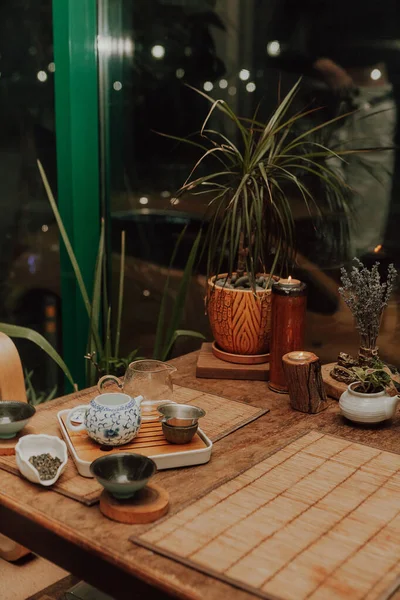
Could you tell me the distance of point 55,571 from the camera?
2260mm

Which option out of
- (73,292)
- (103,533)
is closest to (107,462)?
(103,533)

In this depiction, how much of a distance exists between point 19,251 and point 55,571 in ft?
5.09

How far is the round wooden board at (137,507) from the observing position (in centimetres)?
133

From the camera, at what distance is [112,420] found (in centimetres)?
158

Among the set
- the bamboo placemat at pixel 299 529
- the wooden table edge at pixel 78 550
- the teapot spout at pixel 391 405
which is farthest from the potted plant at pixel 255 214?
the wooden table edge at pixel 78 550

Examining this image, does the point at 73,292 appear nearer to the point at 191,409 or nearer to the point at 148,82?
the point at 148,82

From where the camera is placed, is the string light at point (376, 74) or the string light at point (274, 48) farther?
the string light at point (274, 48)

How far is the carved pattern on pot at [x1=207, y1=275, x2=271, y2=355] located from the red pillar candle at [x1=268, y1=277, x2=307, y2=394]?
4.9 inches

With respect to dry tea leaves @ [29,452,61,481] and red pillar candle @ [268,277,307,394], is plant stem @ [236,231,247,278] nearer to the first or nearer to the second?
red pillar candle @ [268,277,307,394]

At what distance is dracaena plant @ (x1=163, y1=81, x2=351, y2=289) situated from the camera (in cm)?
222

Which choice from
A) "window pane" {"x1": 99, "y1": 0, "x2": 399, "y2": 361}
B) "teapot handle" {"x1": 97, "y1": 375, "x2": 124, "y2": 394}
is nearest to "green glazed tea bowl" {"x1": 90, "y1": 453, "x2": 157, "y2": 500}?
"teapot handle" {"x1": 97, "y1": 375, "x2": 124, "y2": 394}

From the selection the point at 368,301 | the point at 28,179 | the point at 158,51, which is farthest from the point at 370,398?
the point at 28,179

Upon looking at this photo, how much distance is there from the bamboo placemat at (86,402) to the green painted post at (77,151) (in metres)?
1.19

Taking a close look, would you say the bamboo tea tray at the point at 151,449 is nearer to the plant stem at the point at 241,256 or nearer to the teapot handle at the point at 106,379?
the teapot handle at the point at 106,379
